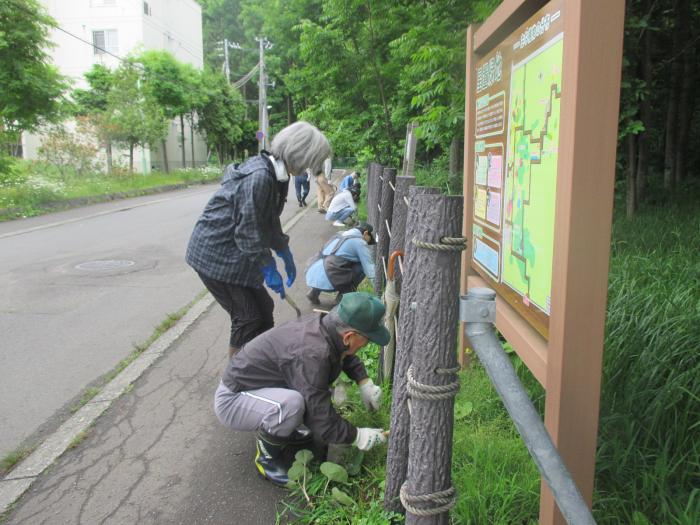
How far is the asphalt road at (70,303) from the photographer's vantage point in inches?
161

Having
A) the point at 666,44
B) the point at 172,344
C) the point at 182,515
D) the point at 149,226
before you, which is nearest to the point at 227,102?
the point at 149,226

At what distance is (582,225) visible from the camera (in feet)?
5.87

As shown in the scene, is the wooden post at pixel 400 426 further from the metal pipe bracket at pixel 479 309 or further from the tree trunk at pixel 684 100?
the tree trunk at pixel 684 100

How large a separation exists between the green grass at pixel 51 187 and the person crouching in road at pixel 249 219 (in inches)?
466

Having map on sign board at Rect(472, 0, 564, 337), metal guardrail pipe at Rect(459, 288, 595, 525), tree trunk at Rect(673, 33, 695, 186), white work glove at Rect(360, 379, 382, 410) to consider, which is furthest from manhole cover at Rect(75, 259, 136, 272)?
tree trunk at Rect(673, 33, 695, 186)

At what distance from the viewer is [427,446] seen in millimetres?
1783

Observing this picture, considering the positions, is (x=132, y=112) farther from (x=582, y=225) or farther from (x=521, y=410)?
(x=521, y=410)

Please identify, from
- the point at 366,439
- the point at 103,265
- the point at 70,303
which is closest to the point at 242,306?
the point at 366,439

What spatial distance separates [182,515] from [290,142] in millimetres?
2054

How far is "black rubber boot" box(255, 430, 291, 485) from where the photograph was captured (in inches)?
116

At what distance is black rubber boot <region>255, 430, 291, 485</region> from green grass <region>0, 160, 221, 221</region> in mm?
12633

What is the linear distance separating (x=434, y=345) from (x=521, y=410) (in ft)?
1.31

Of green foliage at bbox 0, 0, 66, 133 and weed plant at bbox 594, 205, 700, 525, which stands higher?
green foliage at bbox 0, 0, 66, 133

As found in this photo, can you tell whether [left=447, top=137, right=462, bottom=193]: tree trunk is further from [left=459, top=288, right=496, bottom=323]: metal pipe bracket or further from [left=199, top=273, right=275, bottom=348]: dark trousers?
[left=459, top=288, right=496, bottom=323]: metal pipe bracket
